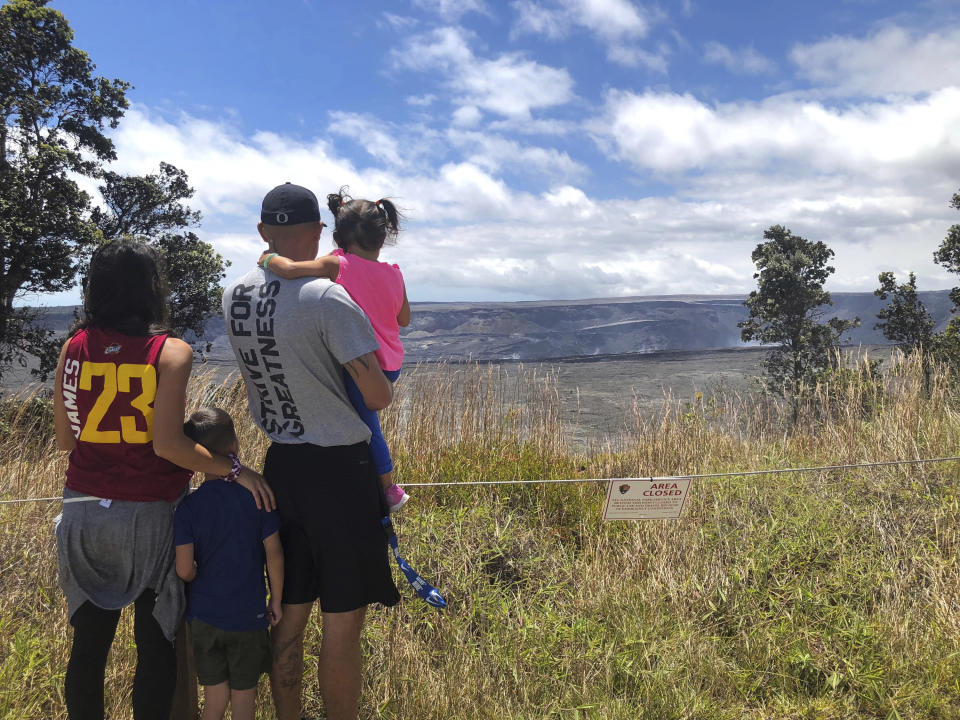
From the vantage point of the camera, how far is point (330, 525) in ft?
6.15

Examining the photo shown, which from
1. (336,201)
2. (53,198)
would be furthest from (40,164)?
(336,201)

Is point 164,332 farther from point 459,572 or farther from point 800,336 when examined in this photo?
point 800,336

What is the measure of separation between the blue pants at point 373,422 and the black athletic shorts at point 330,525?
0.11 metres

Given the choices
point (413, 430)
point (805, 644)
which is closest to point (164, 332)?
point (805, 644)

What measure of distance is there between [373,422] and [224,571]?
24.0 inches

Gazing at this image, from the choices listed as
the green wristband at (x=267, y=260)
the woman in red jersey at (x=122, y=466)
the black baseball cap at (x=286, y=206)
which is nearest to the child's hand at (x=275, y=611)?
the woman in red jersey at (x=122, y=466)

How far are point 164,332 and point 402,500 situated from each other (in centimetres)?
91

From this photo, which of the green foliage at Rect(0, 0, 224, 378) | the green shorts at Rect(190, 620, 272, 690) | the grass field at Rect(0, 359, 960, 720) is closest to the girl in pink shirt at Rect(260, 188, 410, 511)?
the green shorts at Rect(190, 620, 272, 690)

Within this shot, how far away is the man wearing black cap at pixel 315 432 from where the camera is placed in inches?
70.6

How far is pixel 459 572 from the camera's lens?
3197 mm

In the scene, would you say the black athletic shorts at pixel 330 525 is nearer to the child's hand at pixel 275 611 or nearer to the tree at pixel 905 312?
the child's hand at pixel 275 611

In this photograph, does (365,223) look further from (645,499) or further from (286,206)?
(645,499)

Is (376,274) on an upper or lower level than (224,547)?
upper

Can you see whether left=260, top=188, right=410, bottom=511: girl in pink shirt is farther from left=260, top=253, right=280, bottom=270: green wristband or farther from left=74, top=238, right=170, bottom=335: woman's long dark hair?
left=74, top=238, right=170, bottom=335: woman's long dark hair
